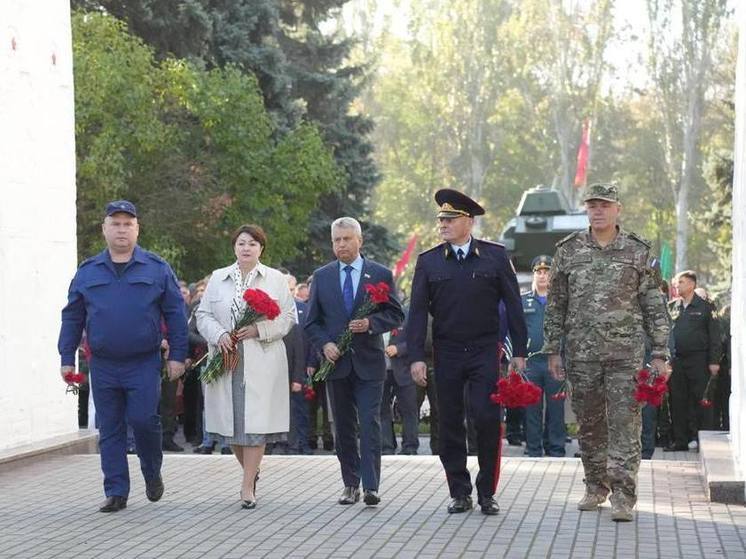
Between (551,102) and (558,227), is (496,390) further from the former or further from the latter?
(551,102)

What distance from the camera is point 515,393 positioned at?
1047cm

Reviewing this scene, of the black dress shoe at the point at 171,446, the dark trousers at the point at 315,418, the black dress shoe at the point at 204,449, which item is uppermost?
the dark trousers at the point at 315,418

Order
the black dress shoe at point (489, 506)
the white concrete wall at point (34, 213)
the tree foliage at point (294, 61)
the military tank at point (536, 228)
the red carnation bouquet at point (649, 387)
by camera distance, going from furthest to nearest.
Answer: the military tank at point (536, 228), the tree foliage at point (294, 61), the white concrete wall at point (34, 213), the black dress shoe at point (489, 506), the red carnation bouquet at point (649, 387)

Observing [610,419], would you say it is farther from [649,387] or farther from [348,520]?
[348,520]

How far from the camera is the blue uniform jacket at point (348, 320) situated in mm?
11398

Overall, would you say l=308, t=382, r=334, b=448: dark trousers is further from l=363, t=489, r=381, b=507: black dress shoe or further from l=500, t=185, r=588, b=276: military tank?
l=500, t=185, r=588, b=276: military tank

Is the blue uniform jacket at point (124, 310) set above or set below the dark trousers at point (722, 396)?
above

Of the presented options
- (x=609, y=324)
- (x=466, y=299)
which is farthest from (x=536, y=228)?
(x=609, y=324)

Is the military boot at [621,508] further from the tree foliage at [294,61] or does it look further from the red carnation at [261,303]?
the tree foliage at [294,61]

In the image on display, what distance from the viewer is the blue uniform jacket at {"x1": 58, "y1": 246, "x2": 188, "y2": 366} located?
1119 cm

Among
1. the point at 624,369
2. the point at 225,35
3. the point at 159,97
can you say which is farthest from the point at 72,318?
the point at 225,35

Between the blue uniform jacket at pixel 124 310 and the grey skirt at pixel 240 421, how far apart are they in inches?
16.4

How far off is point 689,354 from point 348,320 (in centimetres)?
753

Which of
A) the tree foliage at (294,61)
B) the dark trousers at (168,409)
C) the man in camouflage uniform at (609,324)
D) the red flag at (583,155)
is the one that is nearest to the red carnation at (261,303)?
the man in camouflage uniform at (609,324)
